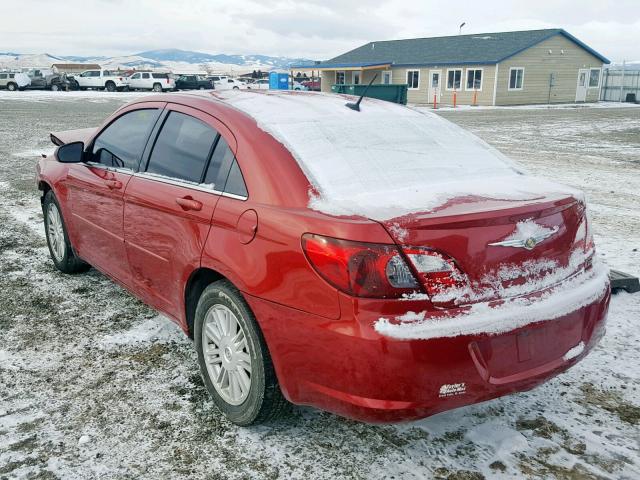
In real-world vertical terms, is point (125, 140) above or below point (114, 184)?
above

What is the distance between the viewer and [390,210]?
8.23 feet

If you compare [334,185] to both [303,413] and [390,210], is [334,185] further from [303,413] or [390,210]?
[303,413]

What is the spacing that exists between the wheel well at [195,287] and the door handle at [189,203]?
0.33 meters

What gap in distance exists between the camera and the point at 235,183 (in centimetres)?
298

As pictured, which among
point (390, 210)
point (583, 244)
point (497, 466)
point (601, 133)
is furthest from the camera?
point (601, 133)

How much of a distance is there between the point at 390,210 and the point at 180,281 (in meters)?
1.40

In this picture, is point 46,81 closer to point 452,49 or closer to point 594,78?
point 452,49

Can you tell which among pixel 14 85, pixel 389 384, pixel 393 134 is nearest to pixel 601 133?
pixel 393 134

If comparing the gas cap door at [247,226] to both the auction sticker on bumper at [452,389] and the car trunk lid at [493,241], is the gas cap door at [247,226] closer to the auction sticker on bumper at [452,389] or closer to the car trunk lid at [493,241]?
the car trunk lid at [493,241]

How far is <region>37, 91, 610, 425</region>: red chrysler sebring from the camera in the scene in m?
2.37

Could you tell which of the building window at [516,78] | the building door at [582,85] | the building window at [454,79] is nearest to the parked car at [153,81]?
the building window at [454,79]

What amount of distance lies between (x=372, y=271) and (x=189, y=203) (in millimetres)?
1282

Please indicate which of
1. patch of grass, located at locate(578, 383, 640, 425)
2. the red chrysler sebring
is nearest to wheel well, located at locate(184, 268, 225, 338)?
the red chrysler sebring

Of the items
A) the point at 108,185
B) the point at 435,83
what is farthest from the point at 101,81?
the point at 108,185
